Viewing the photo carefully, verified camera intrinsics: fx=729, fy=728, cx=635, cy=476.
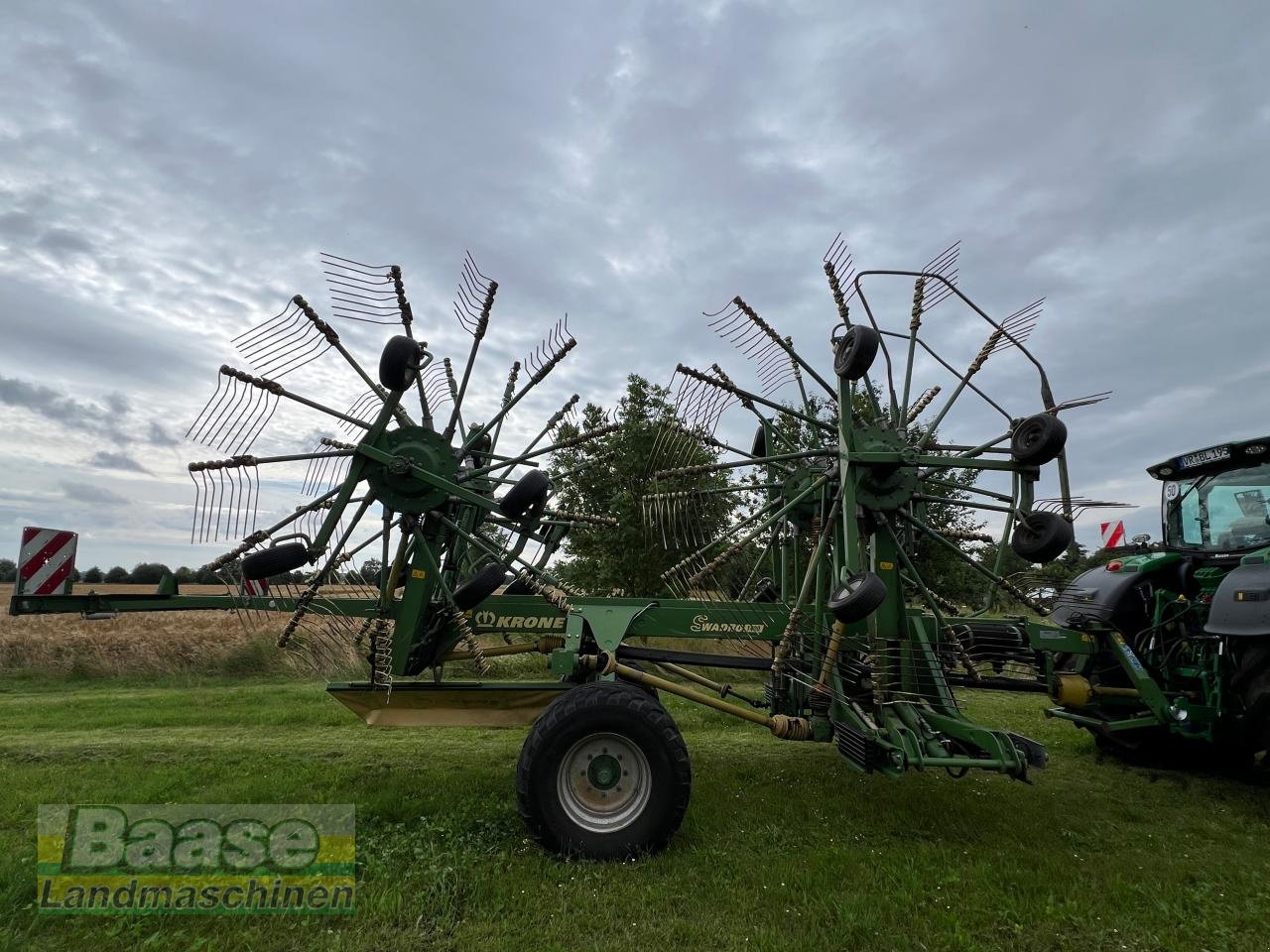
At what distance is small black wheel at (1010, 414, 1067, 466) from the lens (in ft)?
15.6

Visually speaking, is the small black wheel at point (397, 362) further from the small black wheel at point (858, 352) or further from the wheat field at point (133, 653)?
the wheat field at point (133, 653)

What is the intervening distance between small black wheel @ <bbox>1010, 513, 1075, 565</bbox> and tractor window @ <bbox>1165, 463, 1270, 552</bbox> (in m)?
2.34

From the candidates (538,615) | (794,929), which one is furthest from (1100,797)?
(538,615)

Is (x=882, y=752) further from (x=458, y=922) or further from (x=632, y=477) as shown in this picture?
(x=632, y=477)

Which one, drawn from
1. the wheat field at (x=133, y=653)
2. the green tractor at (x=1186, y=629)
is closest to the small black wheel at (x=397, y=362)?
the green tractor at (x=1186, y=629)

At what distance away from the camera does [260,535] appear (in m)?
→ 4.70

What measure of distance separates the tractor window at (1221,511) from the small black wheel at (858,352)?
13.1ft

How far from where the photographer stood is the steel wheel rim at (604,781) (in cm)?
428

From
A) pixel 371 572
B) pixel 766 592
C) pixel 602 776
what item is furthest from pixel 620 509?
pixel 602 776

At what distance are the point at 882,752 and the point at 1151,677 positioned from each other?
3335mm

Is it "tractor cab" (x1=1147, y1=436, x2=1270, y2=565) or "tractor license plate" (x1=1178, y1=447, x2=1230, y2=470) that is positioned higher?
"tractor license plate" (x1=1178, y1=447, x2=1230, y2=470)

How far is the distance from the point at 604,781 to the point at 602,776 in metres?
0.03

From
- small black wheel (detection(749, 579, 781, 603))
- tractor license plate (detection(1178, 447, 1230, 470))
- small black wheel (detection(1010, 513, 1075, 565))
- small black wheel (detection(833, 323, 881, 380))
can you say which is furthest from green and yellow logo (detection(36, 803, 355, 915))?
tractor license plate (detection(1178, 447, 1230, 470))

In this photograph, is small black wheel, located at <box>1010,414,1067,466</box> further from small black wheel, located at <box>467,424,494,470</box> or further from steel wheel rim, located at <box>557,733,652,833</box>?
small black wheel, located at <box>467,424,494,470</box>
